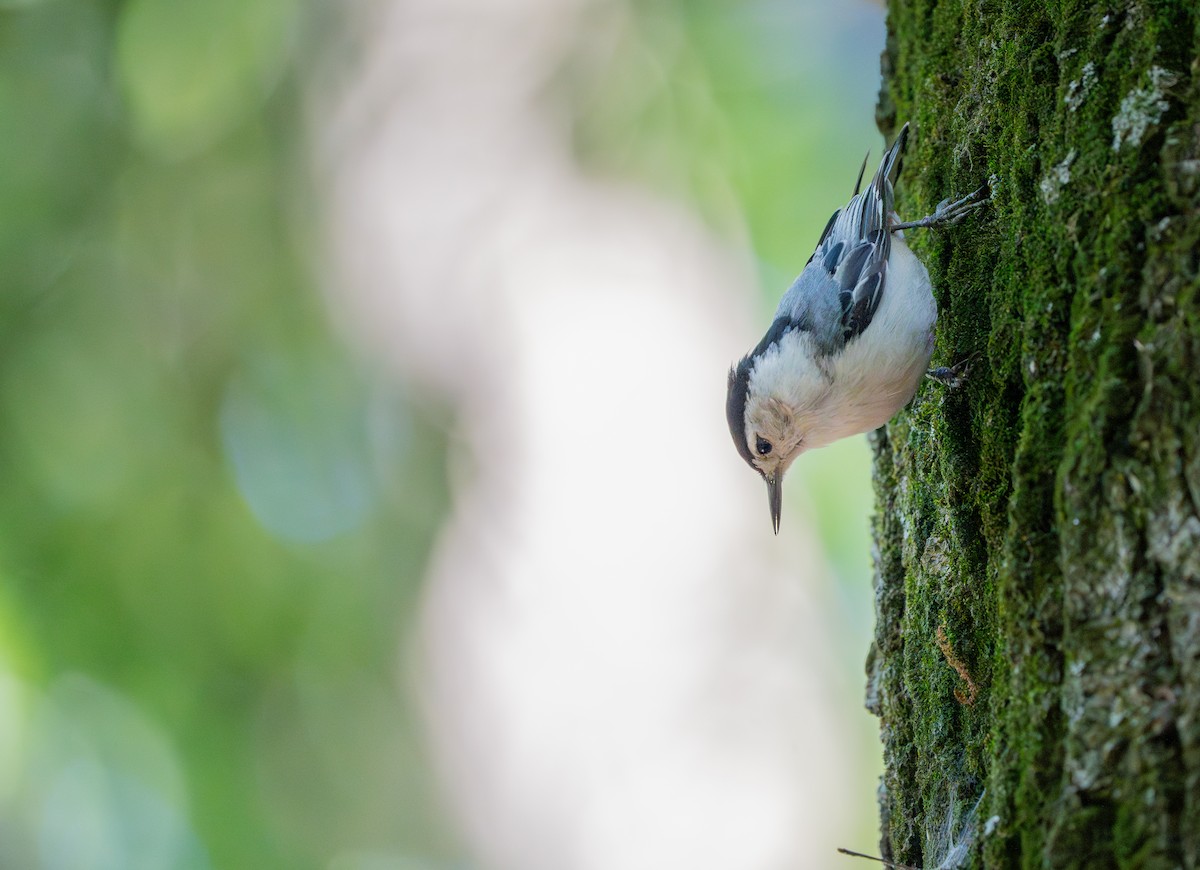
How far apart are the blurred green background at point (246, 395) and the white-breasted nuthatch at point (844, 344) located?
160 centimetres

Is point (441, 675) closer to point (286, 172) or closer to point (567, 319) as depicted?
point (567, 319)

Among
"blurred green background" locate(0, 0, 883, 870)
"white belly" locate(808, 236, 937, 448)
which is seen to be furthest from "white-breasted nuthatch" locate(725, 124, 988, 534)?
"blurred green background" locate(0, 0, 883, 870)

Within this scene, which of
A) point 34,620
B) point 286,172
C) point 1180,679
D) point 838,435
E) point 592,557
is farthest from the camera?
point 286,172

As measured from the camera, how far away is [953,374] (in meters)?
2.11

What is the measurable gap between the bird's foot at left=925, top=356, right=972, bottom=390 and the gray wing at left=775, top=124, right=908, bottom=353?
493 millimetres

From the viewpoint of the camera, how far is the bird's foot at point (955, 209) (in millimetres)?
2123

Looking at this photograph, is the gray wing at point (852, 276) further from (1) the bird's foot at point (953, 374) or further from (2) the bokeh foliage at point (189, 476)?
(2) the bokeh foliage at point (189, 476)

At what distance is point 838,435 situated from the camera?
2.86 m

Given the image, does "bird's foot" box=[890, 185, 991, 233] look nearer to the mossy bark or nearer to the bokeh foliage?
the mossy bark

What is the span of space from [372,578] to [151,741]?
1066 mm

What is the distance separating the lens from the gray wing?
275 centimetres

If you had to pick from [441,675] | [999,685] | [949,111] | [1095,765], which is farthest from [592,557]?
[1095,765]

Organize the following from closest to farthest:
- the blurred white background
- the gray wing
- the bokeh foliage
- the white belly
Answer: the white belly, the gray wing, the bokeh foliage, the blurred white background

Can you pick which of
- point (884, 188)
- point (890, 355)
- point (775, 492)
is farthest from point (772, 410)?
point (884, 188)
